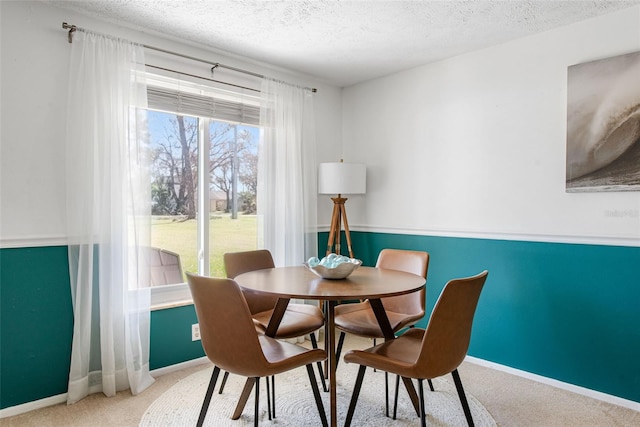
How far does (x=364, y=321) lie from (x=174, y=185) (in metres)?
1.71

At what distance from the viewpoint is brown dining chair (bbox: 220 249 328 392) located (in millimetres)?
2452

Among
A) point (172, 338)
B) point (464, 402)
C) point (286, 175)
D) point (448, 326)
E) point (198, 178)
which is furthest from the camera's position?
point (286, 175)

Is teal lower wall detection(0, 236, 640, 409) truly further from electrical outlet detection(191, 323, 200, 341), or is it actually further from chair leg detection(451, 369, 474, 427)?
chair leg detection(451, 369, 474, 427)

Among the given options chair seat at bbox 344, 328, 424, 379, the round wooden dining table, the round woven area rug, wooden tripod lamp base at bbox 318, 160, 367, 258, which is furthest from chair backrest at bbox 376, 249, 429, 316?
wooden tripod lamp base at bbox 318, 160, 367, 258

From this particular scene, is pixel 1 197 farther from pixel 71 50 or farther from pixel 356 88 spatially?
pixel 356 88

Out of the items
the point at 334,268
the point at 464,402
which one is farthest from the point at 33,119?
the point at 464,402

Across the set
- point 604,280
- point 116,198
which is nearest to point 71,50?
point 116,198

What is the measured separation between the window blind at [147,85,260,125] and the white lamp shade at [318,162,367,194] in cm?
73

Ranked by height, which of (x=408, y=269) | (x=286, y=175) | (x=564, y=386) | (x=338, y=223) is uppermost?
(x=286, y=175)

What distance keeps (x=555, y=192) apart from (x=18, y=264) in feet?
11.0

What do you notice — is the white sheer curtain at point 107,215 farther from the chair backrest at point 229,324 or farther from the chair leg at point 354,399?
the chair leg at point 354,399

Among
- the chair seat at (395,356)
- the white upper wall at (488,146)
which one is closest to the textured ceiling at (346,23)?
the white upper wall at (488,146)

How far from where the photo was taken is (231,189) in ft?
11.2

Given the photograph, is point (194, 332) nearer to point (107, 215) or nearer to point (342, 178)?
point (107, 215)
